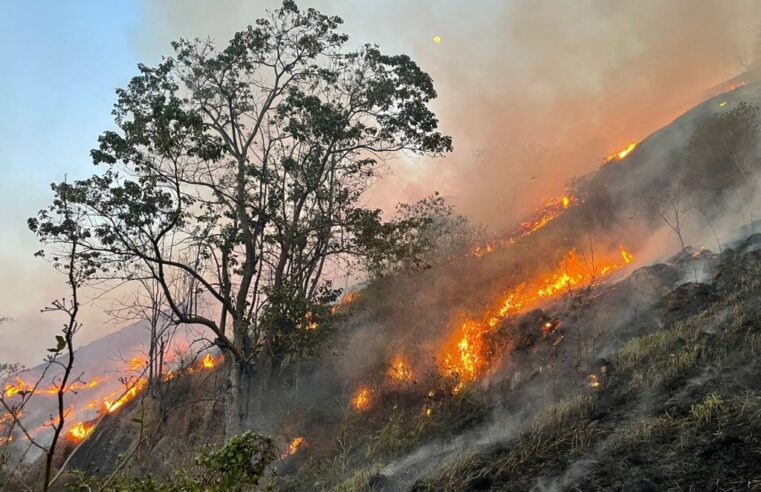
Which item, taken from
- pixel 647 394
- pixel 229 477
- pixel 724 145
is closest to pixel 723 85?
pixel 724 145

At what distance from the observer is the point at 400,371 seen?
19312 millimetres

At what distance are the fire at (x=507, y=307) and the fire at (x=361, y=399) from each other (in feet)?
11.3

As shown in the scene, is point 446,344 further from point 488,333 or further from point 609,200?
point 609,200

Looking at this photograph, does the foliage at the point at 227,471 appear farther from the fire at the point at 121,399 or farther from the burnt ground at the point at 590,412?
the fire at the point at 121,399

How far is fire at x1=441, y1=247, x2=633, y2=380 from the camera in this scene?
1792cm

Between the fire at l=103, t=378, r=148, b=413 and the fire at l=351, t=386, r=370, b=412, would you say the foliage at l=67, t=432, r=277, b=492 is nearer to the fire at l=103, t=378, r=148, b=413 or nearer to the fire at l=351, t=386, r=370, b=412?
the fire at l=103, t=378, r=148, b=413

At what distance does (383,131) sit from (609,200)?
23.7 meters

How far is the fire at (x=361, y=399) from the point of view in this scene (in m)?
18.6

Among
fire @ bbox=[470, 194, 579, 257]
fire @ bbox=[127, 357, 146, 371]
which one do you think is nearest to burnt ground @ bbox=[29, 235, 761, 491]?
fire @ bbox=[127, 357, 146, 371]

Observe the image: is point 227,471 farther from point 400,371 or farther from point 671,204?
point 671,204

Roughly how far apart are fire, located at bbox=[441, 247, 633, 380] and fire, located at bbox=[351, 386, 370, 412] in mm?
3456

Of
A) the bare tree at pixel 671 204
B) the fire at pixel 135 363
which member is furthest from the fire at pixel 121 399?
the bare tree at pixel 671 204

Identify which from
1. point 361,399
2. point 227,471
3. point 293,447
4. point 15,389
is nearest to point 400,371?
point 361,399

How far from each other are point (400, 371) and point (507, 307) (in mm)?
7573
